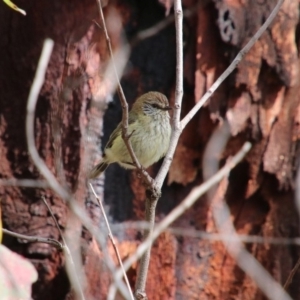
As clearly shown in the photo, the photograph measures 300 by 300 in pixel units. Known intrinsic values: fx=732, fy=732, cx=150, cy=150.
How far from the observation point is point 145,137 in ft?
14.5

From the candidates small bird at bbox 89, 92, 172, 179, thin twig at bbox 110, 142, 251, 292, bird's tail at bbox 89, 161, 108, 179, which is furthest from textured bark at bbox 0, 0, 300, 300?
thin twig at bbox 110, 142, 251, 292

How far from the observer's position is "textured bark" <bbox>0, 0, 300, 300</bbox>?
4570 millimetres

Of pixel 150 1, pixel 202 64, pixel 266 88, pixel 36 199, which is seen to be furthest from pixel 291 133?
pixel 36 199

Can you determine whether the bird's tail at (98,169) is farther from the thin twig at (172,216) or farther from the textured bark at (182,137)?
the thin twig at (172,216)

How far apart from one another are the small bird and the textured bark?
192 millimetres

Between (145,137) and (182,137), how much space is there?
0.55m

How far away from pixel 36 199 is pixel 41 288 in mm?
567

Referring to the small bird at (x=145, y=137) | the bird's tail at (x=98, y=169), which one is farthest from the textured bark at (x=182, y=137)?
the small bird at (x=145, y=137)

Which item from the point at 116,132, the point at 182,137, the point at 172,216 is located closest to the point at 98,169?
the point at 116,132

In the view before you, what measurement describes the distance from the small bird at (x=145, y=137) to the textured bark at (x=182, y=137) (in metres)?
0.19

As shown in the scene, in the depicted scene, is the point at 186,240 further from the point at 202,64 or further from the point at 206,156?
the point at 202,64

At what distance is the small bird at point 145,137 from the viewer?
438 cm

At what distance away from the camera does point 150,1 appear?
477 centimetres

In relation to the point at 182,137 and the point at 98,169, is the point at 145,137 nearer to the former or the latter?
the point at 98,169
